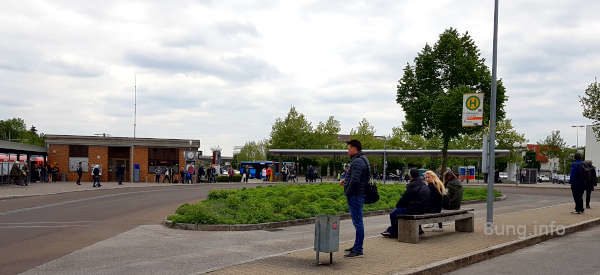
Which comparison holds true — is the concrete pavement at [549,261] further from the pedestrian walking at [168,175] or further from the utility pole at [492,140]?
the pedestrian walking at [168,175]

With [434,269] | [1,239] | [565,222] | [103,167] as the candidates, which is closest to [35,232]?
[1,239]

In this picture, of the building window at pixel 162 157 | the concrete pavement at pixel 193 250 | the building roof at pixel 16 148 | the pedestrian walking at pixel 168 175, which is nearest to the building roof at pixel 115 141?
the building window at pixel 162 157

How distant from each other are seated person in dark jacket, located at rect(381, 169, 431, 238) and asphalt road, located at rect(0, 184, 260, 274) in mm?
6094

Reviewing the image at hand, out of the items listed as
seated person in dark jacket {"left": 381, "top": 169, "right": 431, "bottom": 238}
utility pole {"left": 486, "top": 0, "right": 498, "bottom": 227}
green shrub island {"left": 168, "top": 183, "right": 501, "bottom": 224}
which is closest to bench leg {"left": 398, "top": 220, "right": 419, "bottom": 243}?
seated person in dark jacket {"left": 381, "top": 169, "right": 431, "bottom": 238}

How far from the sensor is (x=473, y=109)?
14.1 metres

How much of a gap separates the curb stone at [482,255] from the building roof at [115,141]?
38.8m

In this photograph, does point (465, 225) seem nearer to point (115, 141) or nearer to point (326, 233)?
point (326, 233)

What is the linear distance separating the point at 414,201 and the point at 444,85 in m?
21.4

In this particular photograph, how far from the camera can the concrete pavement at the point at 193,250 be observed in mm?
8625

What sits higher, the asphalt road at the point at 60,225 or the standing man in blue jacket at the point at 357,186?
the standing man in blue jacket at the point at 357,186

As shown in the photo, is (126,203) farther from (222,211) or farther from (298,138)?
(298,138)

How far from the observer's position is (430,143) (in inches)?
3228

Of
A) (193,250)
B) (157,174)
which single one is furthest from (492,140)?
(157,174)

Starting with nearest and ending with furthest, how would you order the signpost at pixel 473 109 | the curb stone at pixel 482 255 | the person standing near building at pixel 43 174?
the curb stone at pixel 482 255 → the signpost at pixel 473 109 → the person standing near building at pixel 43 174
